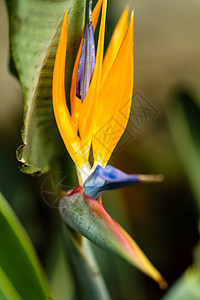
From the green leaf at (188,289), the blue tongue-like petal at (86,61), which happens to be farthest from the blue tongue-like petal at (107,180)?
the green leaf at (188,289)

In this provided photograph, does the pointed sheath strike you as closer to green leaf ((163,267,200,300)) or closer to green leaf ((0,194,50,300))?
green leaf ((0,194,50,300))

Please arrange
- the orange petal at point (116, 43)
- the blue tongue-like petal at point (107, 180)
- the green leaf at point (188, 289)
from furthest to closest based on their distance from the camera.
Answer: the green leaf at point (188, 289)
the orange petal at point (116, 43)
the blue tongue-like petal at point (107, 180)

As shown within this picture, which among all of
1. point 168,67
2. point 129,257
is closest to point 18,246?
point 129,257

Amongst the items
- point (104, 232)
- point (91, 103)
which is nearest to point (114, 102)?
point (91, 103)

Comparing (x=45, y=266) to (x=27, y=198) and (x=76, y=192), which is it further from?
(x=76, y=192)

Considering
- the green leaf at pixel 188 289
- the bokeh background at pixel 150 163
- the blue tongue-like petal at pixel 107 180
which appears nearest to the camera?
the blue tongue-like petal at pixel 107 180

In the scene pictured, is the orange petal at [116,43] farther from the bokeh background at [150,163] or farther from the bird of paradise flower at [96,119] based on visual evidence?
the bokeh background at [150,163]

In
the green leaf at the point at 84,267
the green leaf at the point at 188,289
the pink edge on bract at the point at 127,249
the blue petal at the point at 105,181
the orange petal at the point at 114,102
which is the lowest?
the green leaf at the point at 188,289
